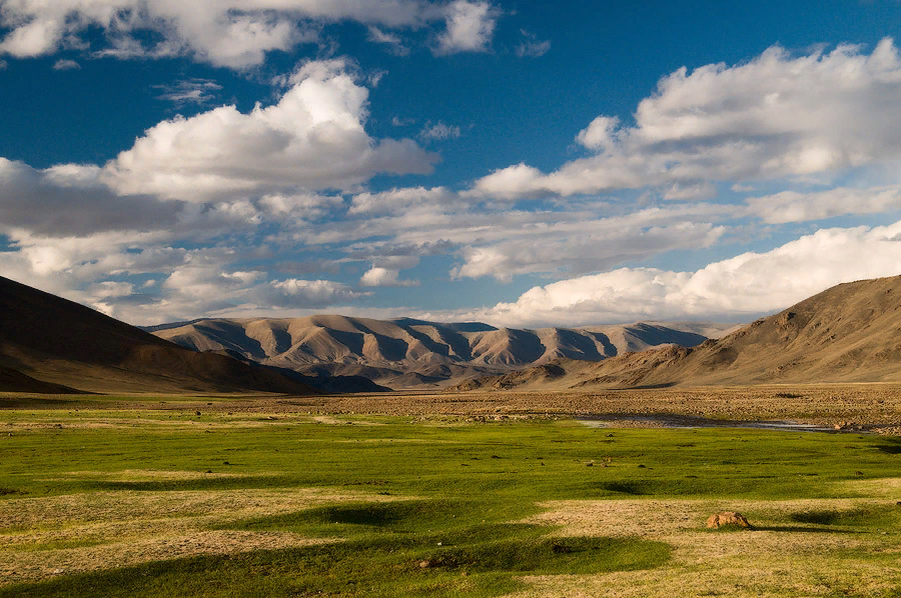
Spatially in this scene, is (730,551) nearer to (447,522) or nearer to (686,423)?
(447,522)

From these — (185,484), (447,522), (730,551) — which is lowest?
(447,522)

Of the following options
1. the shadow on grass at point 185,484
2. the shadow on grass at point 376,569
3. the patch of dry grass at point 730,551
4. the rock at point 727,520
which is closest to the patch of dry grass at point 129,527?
the shadow on grass at point 376,569

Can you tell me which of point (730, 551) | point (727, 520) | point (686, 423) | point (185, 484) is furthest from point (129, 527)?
point (686, 423)

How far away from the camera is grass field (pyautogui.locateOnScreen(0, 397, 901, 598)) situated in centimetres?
1633

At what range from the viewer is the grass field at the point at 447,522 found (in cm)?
→ 1633

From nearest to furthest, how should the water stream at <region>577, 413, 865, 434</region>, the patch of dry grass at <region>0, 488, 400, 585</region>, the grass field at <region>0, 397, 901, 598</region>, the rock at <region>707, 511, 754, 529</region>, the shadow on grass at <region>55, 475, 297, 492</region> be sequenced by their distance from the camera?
1. the grass field at <region>0, 397, 901, 598</region>
2. the patch of dry grass at <region>0, 488, 400, 585</region>
3. the rock at <region>707, 511, 754, 529</region>
4. the shadow on grass at <region>55, 475, 297, 492</region>
5. the water stream at <region>577, 413, 865, 434</region>

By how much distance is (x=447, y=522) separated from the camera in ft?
78.8

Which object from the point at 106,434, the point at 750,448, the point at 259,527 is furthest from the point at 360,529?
→ the point at 106,434

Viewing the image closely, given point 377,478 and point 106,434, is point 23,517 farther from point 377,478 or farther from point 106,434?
point 106,434

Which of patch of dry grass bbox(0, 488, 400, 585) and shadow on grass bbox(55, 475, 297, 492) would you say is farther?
shadow on grass bbox(55, 475, 297, 492)

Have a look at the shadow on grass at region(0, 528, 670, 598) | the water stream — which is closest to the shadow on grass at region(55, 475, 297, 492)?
the shadow on grass at region(0, 528, 670, 598)

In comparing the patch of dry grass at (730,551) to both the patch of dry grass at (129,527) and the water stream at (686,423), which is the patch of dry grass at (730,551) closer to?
the patch of dry grass at (129,527)

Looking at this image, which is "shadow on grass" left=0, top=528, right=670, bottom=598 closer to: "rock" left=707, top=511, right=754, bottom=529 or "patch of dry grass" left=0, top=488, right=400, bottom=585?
"patch of dry grass" left=0, top=488, right=400, bottom=585

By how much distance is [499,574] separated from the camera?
56.9 ft
